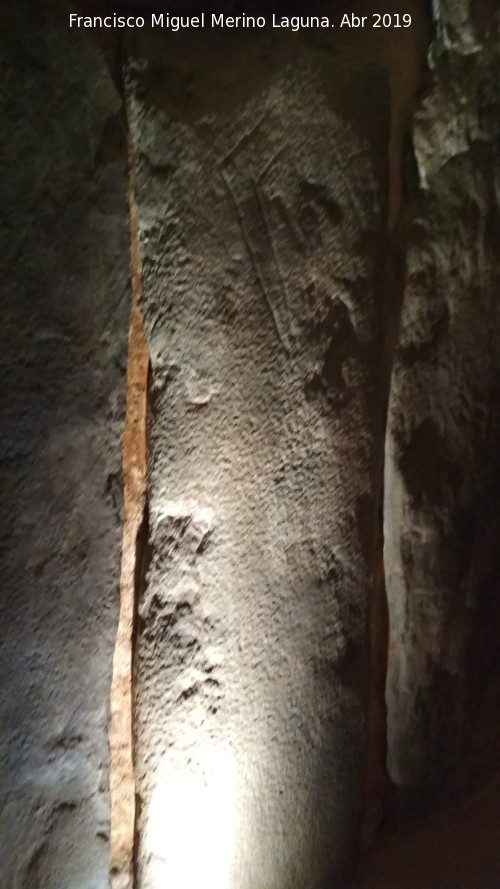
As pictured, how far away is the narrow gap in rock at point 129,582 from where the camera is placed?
3.85 feet

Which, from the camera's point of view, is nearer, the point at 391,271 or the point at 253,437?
the point at 253,437

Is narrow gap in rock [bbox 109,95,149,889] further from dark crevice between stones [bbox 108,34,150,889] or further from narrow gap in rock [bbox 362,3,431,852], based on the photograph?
narrow gap in rock [bbox 362,3,431,852]

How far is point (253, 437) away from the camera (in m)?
1.25

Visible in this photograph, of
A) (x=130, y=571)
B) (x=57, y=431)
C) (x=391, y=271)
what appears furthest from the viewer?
(x=391, y=271)

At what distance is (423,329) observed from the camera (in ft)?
4.57

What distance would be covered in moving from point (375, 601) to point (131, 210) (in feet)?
2.33

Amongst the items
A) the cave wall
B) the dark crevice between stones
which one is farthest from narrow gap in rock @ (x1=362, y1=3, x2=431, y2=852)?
the dark crevice between stones

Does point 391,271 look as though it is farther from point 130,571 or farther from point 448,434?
point 130,571

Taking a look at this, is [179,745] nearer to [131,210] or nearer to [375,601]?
[375,601]

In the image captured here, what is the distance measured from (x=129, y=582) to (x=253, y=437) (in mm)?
256

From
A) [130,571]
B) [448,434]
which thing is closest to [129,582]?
[130,571]

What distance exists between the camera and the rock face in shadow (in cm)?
105

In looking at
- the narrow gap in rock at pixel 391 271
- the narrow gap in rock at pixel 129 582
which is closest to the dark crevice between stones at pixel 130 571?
the narrow gap in rock at pixel 129 582

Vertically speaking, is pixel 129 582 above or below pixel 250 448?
below
